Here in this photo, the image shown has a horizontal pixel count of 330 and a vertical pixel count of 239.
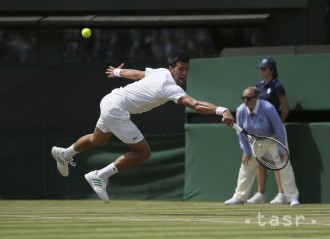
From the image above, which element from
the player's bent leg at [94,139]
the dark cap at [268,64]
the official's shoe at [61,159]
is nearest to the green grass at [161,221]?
the official's shoe at [61,159]

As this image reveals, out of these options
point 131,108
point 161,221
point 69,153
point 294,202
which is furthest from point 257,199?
point 161,221

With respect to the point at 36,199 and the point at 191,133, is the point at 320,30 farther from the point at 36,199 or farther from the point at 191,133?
the point at 36,199

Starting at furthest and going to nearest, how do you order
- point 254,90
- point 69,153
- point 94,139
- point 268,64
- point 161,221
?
1. point 268,64
2. point 254,90
3. point 69,153
4. point 94,139
5. point 161,221

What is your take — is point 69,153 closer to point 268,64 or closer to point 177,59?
point 177,59

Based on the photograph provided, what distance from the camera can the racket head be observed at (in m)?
11.8

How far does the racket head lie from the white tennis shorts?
1492 millimetres

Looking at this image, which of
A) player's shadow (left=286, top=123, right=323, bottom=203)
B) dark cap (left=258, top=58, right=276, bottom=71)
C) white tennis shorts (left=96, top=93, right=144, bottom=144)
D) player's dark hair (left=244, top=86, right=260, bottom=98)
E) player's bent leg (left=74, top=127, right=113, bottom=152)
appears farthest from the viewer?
player's shadow (left=286, top=123, right=323, bottom=203)

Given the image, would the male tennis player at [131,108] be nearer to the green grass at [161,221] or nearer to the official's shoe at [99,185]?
the official's shoe at [99,185]

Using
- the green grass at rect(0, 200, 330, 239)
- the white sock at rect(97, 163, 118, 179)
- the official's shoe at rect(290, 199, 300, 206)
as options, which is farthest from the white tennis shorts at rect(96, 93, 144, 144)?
the official's shoe at rect(290, 199, 300, 206)

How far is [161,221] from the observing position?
1058 cm

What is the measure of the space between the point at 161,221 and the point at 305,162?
458 cm

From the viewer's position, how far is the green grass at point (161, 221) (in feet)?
30.0

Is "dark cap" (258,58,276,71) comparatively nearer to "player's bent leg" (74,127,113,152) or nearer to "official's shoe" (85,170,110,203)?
"player's bent leg" (74,127,113,152)

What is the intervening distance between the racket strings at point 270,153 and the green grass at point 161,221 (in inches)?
22.8
